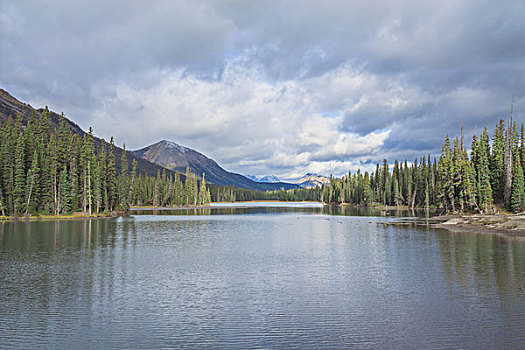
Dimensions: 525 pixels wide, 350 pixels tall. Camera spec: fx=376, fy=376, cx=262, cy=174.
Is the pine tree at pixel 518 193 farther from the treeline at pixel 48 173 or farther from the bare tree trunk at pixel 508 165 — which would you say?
the treeline at pixel 48 173

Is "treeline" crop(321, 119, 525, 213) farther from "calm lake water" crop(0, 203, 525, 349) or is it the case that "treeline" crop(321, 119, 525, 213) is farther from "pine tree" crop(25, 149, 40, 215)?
"pine tree" crop(25, 149, 40, 215)

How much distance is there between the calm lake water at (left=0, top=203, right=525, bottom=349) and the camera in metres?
17.0

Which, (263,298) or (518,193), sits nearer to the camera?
(263,298)

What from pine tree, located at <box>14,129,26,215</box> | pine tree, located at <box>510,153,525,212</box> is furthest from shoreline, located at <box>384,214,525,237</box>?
pine tree, located at <box>14,129,26,215</box>

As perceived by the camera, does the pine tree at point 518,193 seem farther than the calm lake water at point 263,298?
Yes

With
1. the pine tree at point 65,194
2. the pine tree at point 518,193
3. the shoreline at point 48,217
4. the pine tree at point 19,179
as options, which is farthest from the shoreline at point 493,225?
the pine tree at point 19,179

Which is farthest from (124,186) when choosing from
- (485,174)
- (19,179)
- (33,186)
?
(485,174)

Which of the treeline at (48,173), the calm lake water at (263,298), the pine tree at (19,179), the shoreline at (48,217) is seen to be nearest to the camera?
the calm lake water at (263,298)

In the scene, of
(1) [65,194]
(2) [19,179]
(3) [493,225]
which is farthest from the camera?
(1) [65,194]

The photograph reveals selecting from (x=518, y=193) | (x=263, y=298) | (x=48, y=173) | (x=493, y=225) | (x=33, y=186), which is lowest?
(x=263, y=298)

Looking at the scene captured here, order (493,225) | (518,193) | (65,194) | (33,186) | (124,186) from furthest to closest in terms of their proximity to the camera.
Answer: (124,186), (65,194), (33,186), (518,193), (493,225)

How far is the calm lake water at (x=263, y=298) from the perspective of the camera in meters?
17.0

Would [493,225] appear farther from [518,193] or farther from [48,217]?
[48,217]

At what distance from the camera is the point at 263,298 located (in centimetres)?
2386
